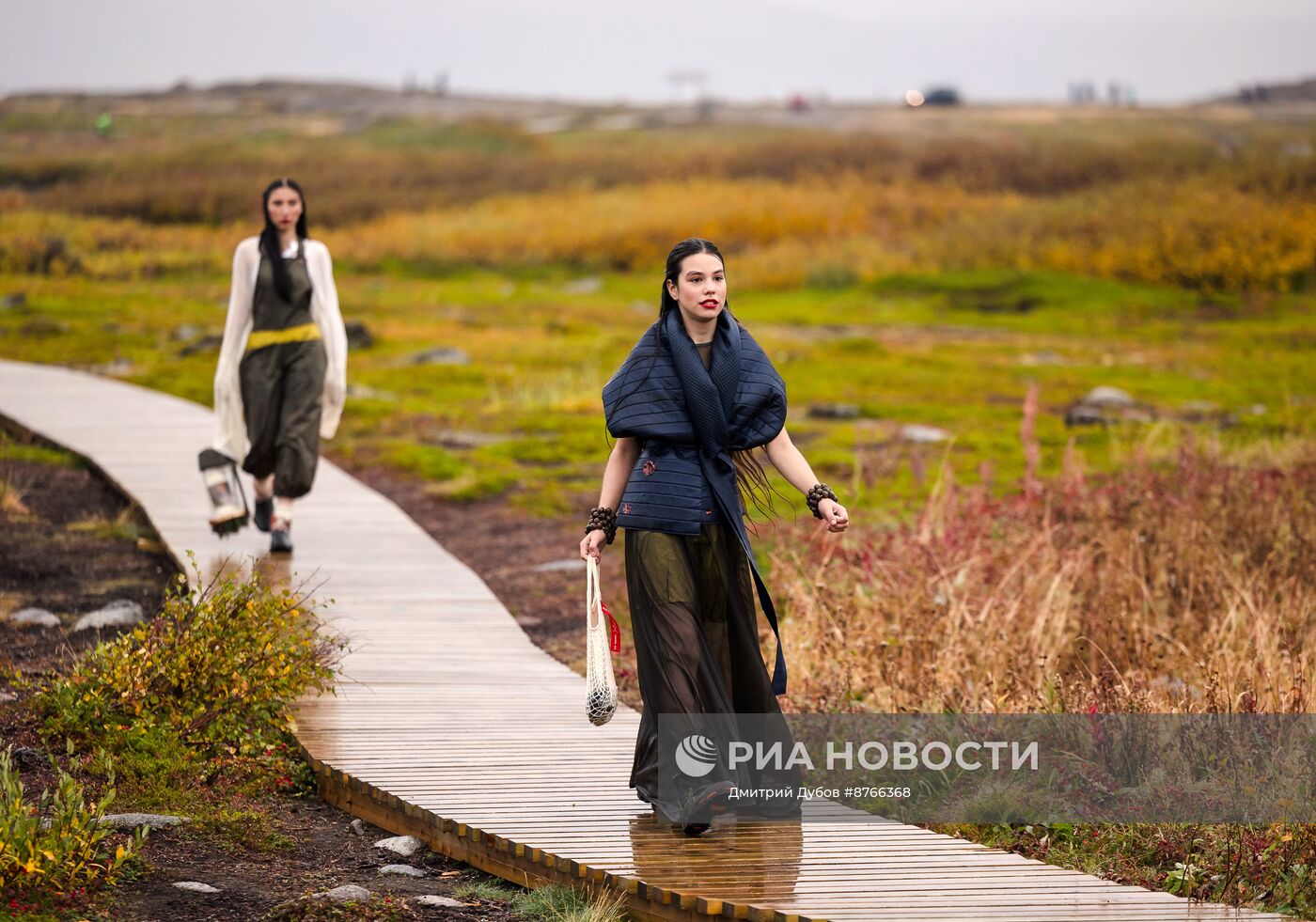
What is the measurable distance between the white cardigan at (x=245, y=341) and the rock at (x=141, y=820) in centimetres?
440

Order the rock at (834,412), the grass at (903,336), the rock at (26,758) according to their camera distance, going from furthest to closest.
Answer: the rock at (834,412) < the grass at (903,336) < the rock at (26,758)

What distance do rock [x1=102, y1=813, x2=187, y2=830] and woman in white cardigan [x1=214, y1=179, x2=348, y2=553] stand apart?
13.6 feet

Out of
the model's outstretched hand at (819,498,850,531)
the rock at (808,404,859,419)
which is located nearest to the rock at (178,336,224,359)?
the rock at (808,404,859,419)

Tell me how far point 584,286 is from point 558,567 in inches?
907

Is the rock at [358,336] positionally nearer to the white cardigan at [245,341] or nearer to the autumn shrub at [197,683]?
the white cardigan at [245,341]

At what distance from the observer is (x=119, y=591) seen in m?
9.94

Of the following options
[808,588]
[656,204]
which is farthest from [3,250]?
[808,588]

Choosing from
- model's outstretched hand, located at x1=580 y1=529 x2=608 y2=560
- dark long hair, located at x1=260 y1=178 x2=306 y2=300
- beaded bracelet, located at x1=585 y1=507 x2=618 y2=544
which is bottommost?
model's outstretched hand, located at x1=580 y1=529 x2=608 y2=560

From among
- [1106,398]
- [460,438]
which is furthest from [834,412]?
[460,438]

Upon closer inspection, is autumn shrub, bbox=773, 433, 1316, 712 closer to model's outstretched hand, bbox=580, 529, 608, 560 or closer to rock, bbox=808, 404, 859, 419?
model's outstretched hand, bbox=580, 529, 608, 560

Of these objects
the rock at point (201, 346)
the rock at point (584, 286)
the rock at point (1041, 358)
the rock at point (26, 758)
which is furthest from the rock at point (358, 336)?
the rock at point (26, 758)

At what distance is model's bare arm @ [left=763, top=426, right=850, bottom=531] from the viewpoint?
541cm

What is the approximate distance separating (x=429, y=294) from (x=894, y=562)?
23949 mm

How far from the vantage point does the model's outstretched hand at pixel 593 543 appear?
5.63 m
